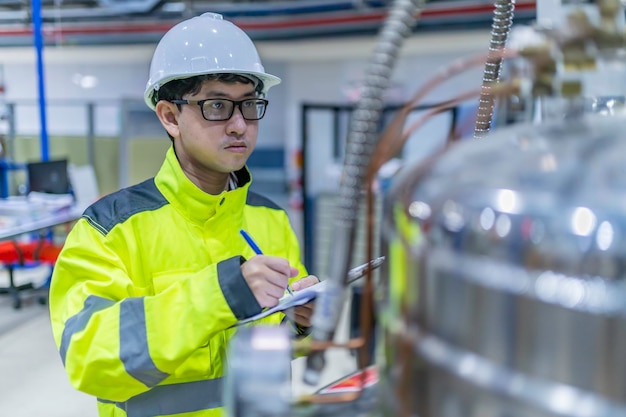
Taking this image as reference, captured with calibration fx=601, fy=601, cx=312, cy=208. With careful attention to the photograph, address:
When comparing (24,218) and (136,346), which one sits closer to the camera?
(136,346)

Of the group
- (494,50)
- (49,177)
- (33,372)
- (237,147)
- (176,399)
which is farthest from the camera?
(49,177)

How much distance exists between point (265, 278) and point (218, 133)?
0.43 meters

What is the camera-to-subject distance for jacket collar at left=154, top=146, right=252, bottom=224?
3.63 ft

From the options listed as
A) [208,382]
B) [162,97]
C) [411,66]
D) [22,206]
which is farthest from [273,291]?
[411,66]

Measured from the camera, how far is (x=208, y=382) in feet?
3.36

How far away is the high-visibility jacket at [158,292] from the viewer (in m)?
0.76

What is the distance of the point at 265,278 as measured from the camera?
2.49ft

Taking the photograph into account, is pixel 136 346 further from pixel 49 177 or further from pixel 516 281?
pixel 49 177

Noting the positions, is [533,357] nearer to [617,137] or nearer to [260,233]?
[617,137]

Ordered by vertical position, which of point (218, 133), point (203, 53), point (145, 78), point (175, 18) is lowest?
point (218, 133)

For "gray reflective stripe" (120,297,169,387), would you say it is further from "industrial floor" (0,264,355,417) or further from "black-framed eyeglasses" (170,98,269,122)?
"industrial floor" (0,264,355,417)

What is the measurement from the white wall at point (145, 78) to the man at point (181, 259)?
4.63 meters

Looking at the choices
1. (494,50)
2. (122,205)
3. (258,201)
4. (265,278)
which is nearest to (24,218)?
(258,201)

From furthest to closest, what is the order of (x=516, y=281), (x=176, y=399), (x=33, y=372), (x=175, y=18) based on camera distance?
(x=175, y=18) < (x=33, y=372) < (x=176, y=399) < (x=516, y=281)
